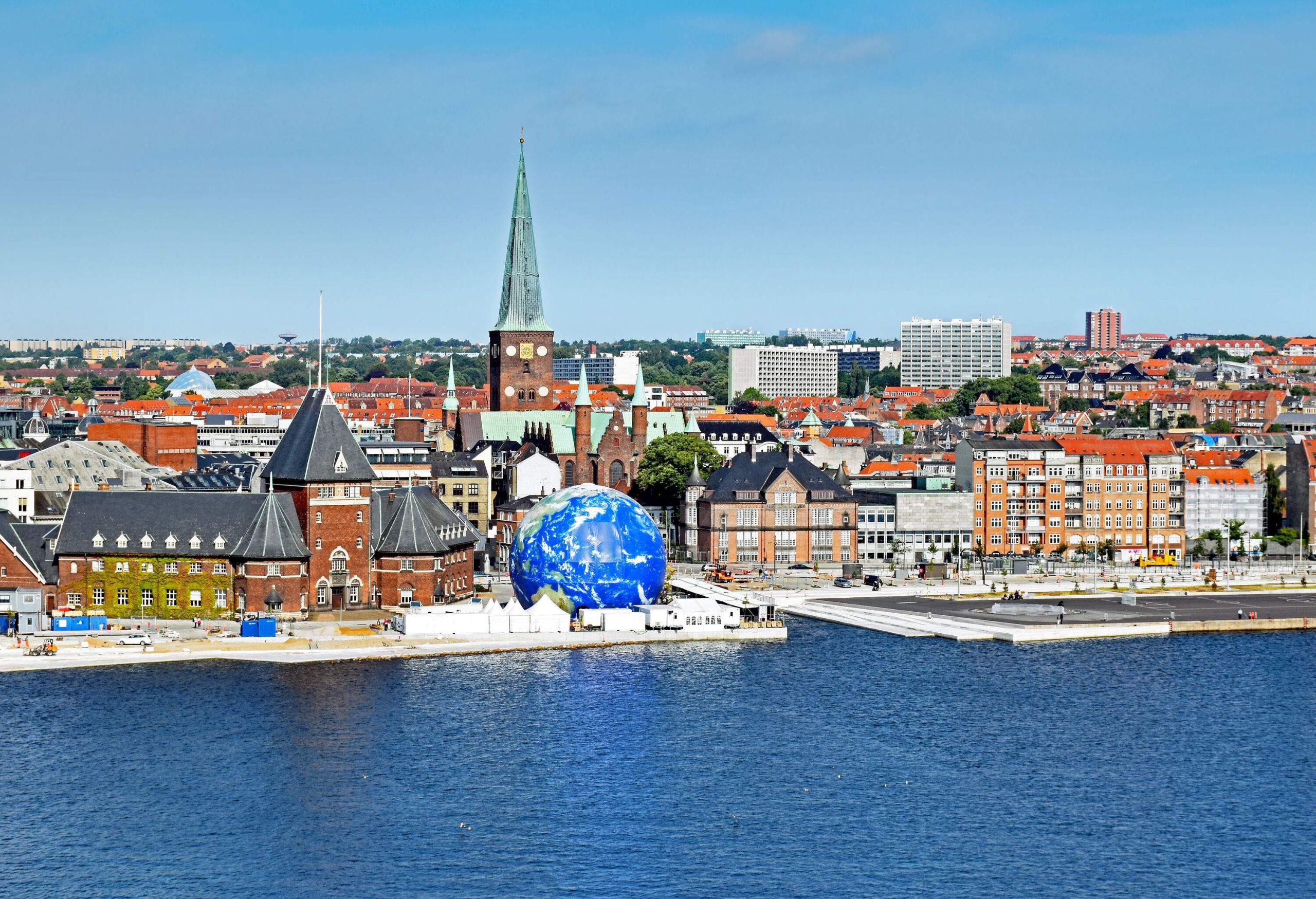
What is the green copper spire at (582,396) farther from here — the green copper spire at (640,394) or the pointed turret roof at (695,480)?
the pointed turret roof at (695,480)

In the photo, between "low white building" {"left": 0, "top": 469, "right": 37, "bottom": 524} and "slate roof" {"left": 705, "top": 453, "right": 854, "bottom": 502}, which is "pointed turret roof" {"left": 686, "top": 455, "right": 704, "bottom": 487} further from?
"low white building" {"left": 0, "top": 469, "right": 37, "bottom": 524}

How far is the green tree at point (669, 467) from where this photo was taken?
131 meters

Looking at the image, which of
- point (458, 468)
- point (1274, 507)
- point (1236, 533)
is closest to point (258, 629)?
point (458, 468)

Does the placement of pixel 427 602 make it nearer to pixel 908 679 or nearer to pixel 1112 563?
pixel 908 679

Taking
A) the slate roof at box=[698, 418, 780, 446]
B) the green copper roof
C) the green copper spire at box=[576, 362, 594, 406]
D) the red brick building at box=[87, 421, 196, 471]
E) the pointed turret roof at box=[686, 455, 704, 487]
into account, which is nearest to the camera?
the pointed turret roof at box=[686, 455, 704, 487]

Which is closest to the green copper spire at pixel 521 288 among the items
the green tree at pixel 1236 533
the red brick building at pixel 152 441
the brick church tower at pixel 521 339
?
the brick church tower at pixel 521 339

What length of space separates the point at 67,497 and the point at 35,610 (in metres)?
24.7

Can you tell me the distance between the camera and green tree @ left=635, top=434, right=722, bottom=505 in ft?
431

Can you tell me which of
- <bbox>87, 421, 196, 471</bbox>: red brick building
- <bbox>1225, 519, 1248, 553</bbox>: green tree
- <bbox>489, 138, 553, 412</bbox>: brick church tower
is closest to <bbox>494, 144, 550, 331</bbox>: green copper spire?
<bbox>489, 138, 553, 412</bbox>: brick church tower

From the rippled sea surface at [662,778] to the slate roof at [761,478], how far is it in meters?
38.4

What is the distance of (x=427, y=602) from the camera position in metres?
89.1

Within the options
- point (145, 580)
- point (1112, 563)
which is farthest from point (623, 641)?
point (1112, 563)

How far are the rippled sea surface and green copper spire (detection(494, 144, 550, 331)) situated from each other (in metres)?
70.2

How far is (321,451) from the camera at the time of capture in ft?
283
